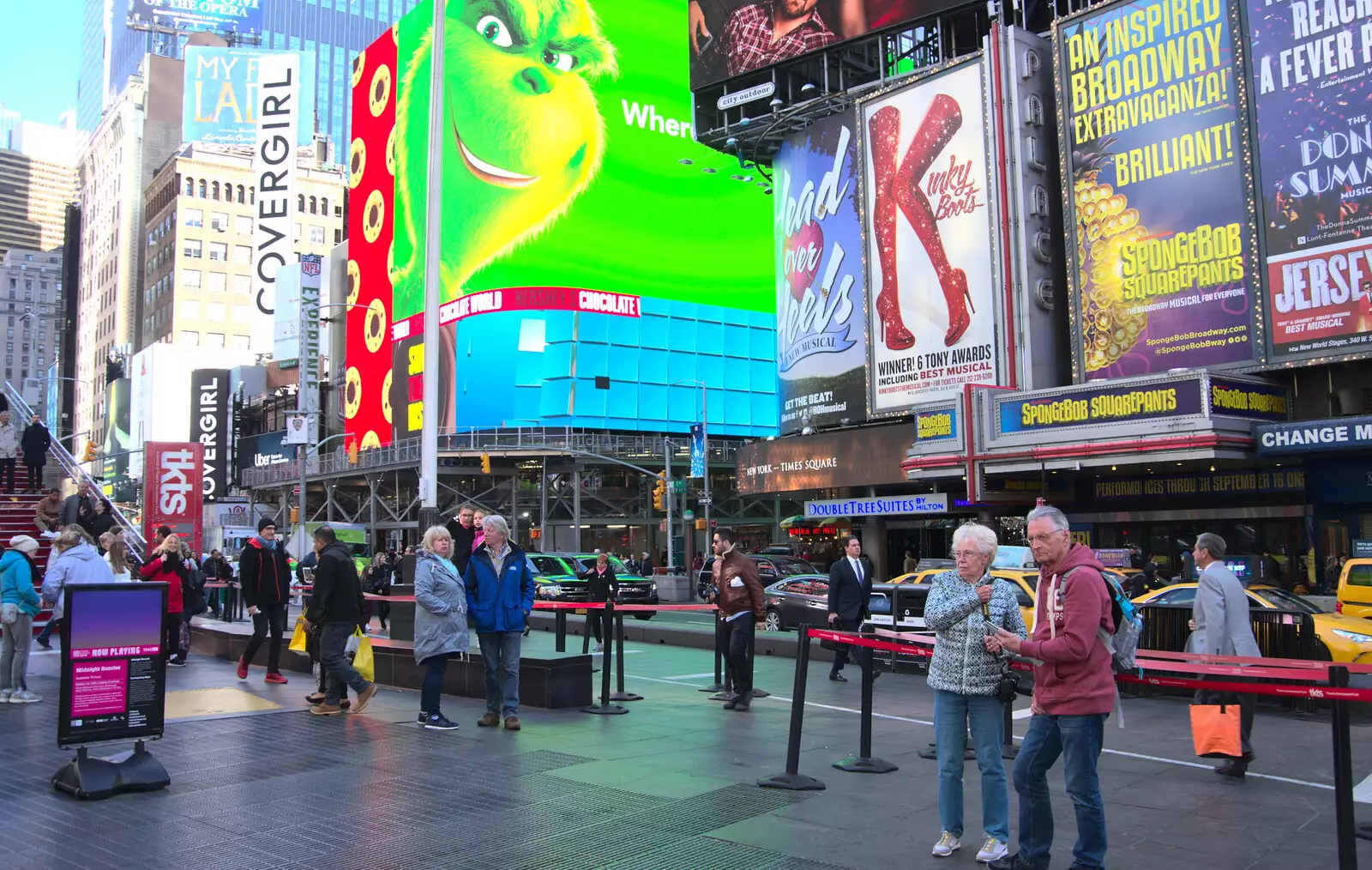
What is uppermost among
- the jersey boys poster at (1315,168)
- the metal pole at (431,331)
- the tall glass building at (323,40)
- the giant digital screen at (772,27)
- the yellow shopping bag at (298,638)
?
the tall glass building at (323,40)

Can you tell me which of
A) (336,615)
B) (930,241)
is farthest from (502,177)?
(336,615)

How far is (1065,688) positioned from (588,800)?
11.5 feet

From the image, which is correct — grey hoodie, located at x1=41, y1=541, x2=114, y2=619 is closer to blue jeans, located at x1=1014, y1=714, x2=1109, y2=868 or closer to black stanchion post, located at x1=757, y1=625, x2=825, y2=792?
black stanchion post, located at x1=757, y1=625, x2=825, y2=792

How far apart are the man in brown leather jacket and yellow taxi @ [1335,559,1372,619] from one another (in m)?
11.0

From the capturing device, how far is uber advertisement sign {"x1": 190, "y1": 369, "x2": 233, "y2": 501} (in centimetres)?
9581

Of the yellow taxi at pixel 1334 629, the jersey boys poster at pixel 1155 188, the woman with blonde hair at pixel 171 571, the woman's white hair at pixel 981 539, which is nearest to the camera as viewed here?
the woman's white hair at pixel 981 539

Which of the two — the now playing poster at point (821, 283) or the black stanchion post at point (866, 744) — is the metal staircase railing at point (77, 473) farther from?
the now playing poster at point (821, 283)

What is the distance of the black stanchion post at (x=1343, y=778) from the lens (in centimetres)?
520

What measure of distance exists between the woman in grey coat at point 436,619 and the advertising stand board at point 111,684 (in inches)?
98.1

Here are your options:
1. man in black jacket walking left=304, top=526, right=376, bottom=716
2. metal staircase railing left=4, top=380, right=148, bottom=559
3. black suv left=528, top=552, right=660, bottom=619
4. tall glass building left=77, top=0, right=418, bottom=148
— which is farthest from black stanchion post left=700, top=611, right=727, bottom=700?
tall glass building left=77, top=0, right=418, bottom=148

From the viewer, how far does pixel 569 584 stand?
1137 inches

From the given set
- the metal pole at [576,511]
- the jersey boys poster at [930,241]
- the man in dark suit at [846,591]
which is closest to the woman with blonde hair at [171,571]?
the man in dark suit at [846,591]

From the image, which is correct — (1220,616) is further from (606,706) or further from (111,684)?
(111,684)

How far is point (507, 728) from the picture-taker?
33.5 feet
